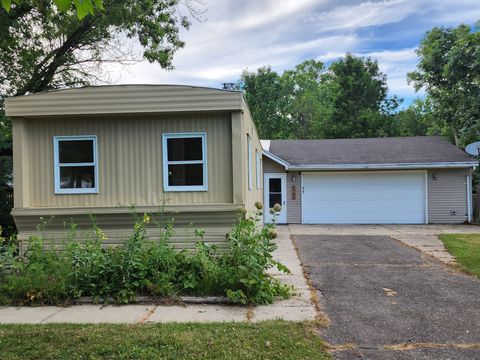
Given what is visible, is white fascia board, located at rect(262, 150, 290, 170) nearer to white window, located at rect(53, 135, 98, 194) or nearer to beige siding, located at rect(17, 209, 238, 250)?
beige siding, located at rect(17, 209, 238, 250)

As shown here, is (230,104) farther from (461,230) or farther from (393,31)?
(393,31)

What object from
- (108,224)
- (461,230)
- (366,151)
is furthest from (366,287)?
(366,151)

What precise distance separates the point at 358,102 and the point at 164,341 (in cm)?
2927

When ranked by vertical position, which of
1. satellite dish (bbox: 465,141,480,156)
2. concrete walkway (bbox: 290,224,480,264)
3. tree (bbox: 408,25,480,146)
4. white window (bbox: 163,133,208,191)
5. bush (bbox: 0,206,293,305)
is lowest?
concrete walkway (bbox: 290,224,480,264)

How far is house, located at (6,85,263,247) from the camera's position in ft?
22.7

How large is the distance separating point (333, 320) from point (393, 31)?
60.3 ft

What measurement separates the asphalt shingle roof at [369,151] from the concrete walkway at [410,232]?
105 inches

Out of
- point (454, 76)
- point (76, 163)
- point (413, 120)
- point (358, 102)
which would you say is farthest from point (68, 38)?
point (413, 120)

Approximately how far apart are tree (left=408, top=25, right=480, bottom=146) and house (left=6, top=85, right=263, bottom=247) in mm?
14531

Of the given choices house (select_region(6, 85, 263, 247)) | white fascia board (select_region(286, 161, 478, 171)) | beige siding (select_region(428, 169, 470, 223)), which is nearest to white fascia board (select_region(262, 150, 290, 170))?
white fascia board (select_region(286, 161, 478, 171))

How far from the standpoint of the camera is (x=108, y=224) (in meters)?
7.12

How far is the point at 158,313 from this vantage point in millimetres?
5008

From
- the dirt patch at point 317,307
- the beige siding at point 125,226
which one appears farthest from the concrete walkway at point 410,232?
the beige siding at point 125,226

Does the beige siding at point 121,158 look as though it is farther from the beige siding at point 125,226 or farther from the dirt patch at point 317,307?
the dirt patch at point 317,307
